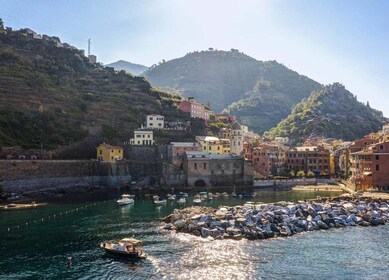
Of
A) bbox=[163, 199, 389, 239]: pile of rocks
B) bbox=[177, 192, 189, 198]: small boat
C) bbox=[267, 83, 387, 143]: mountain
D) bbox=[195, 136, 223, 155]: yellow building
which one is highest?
bbox=[267, 83, 387, 143]: mountain

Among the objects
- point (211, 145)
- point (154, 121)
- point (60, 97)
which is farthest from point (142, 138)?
point (60, 97)

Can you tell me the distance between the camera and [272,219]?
168 ft

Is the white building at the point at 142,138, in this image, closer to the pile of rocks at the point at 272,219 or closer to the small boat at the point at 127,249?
the pile of rocks at the point at 272,219

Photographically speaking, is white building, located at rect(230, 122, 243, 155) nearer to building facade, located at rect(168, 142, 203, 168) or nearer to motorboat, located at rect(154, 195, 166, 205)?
building facade, located at rect(168, 142, 203, 168)

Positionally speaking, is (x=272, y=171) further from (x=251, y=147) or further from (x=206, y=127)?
(x=206, y=127)

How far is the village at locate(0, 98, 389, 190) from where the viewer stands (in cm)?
8425

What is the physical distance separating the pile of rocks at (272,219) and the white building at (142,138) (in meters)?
49.7

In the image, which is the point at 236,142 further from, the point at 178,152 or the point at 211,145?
the point at 178,152

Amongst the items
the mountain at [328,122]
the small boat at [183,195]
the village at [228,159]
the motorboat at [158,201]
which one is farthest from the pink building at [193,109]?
the motorboat at [158,201]

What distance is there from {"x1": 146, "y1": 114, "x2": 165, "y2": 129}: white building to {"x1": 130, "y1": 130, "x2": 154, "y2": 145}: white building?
890 centimetres

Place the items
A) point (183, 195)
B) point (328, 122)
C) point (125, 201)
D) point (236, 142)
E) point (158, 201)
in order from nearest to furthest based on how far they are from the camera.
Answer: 1. point (125, 201)
2. point (158, 201)
3. point (183, 195)
4. point (236, 142)
5. point (328, 122)

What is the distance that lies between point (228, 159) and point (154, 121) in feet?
94.1

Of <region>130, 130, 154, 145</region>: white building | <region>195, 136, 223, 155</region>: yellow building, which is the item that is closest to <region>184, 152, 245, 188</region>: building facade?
<region>195, 136, 223, 155</region>: yellow building

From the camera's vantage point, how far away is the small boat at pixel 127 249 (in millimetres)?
38969
